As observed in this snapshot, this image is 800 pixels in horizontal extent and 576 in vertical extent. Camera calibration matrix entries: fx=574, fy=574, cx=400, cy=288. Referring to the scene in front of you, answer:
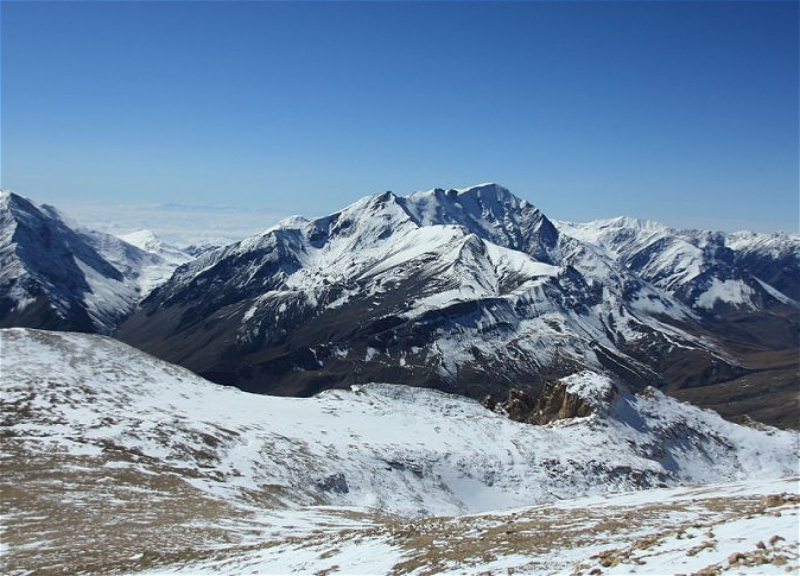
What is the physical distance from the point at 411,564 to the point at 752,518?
13408 millimetres

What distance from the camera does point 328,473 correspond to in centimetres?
6781

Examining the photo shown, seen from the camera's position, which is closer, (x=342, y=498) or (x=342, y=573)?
(x=342, y=573)

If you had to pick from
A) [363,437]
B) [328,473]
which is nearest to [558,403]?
[363,437]

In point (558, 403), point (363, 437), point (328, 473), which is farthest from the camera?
point (558, 403)

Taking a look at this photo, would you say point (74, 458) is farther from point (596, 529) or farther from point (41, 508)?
point (596, 529)

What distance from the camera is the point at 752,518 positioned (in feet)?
72.4

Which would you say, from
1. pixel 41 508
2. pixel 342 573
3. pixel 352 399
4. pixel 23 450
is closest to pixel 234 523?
pixel 41 508

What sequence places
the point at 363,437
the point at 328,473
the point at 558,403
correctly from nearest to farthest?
the point at 328,473 < the point at 363,437 < the point at 558,403

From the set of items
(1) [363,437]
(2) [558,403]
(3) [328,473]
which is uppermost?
(2) [558,403]

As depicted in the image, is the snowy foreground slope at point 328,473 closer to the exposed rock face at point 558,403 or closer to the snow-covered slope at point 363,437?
the snow-covered slope at point 363,437

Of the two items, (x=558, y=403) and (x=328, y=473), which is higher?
(x=558, y=403)

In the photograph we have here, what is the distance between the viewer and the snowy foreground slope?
28.5 meters

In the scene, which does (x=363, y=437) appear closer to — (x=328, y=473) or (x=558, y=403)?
(x=328, y=473)

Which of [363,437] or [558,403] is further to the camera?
[558,403]
